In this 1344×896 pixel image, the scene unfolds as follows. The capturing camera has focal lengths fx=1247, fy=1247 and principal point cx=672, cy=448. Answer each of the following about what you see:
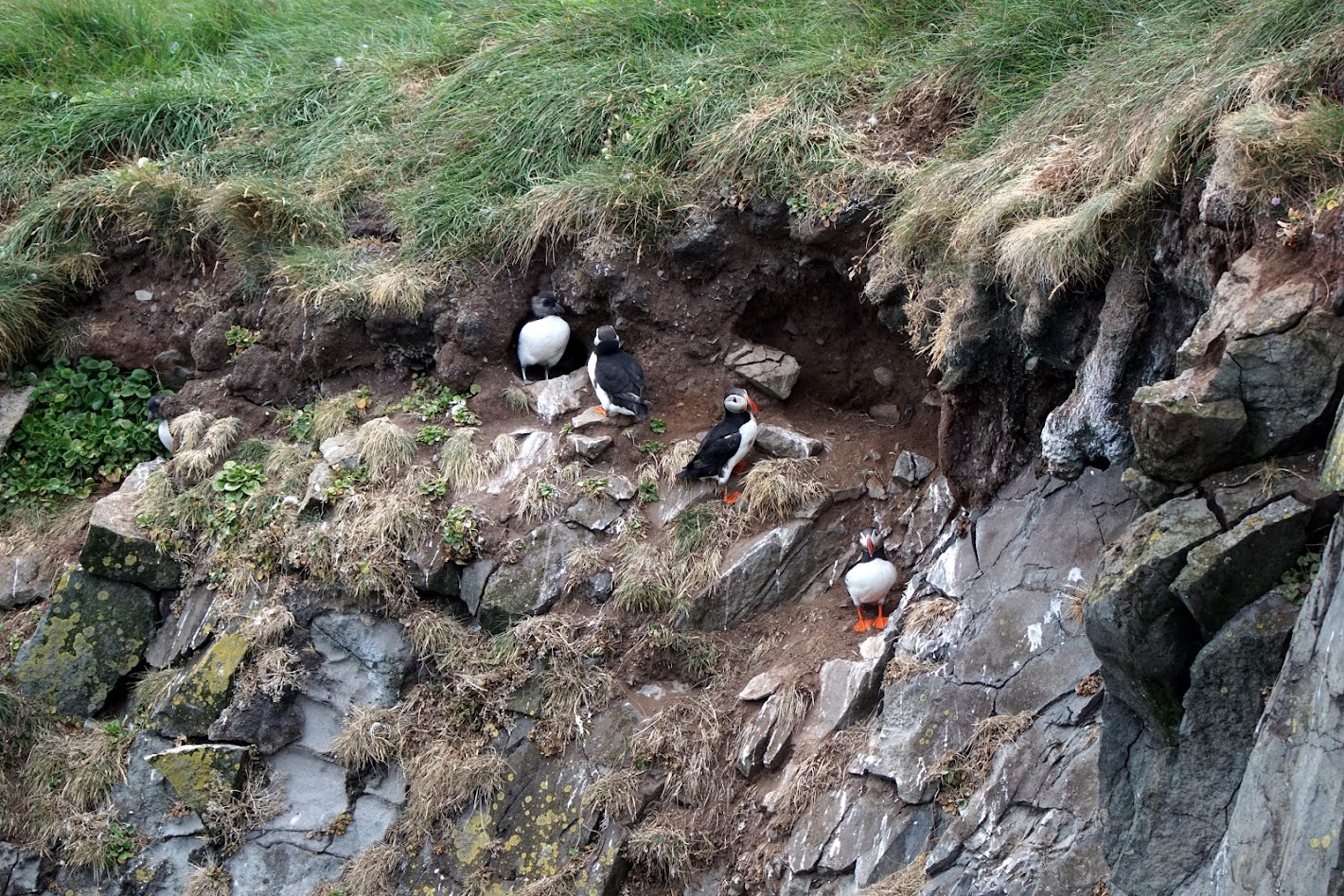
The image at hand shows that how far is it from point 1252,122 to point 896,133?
3129 millimetres

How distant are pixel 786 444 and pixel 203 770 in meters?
3.83

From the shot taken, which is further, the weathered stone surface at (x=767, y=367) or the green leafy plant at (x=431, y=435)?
the green leafy plant at (x=431, y=435)

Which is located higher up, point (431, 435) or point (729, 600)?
point (431, 435)

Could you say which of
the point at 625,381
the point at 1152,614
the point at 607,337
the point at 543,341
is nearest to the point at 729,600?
the point at 625,381

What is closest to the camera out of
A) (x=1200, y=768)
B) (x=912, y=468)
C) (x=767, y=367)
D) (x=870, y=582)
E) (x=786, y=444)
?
(x=1200, y=768)

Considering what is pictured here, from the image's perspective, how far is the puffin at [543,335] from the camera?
7.94 metres

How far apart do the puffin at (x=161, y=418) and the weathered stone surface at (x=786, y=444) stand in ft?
13.4

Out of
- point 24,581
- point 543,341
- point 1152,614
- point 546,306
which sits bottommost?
point 24,581

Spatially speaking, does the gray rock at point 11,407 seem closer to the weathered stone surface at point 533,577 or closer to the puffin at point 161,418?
the puffin at point 161,418

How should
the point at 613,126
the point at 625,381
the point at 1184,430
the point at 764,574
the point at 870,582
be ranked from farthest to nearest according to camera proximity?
1. the point at 613,126
2. the point at 625,381
3. the point at 764,574
4. the point at 870,582
5. the point at 1184,430

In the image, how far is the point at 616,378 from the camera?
294 inches

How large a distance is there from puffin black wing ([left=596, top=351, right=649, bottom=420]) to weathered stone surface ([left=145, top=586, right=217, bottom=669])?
9.12ft

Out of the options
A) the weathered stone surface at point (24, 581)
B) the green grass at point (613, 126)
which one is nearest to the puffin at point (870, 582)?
the green grass at point (613, 126)

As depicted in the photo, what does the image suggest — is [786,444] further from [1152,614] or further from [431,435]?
[1152,614]
